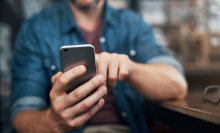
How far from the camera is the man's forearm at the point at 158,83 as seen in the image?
79cm

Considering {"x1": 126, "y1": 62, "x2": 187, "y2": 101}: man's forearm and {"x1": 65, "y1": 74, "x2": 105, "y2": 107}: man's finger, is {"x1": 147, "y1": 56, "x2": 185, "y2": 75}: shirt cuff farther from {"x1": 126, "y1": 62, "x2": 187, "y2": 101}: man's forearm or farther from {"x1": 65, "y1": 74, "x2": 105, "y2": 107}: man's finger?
{"x1": 65, "y1": 74, "x2": 105, "y2": 107}: man's finger

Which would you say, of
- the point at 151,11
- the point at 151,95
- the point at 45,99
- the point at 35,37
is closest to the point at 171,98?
the point at 151,95

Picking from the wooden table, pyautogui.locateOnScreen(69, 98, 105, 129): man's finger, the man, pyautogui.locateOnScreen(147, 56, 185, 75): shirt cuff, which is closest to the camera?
the wooden table

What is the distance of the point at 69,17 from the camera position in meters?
1.03

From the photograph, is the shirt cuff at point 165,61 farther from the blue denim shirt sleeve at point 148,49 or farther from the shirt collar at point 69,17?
the shirt collar at point 69,17

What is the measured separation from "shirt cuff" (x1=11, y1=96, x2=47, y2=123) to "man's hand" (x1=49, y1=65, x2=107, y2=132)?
286 mm

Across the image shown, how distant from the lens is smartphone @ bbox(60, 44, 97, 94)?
56 cm

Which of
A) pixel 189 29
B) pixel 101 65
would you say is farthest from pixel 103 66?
pixel 189 29

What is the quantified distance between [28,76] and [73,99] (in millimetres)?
464

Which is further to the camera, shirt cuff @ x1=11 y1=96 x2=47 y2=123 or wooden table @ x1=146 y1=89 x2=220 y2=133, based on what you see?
shirt cuff @ x1=11 y1=96 x2=47 y2=123

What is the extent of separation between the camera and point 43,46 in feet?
3.26

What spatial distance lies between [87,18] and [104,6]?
129 millimetres

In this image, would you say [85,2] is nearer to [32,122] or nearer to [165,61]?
[165,61]

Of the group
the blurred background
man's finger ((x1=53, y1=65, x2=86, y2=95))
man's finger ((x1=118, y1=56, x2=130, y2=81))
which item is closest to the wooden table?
man's finger ((x1=118, y1=56, x2=130, y2=81))
